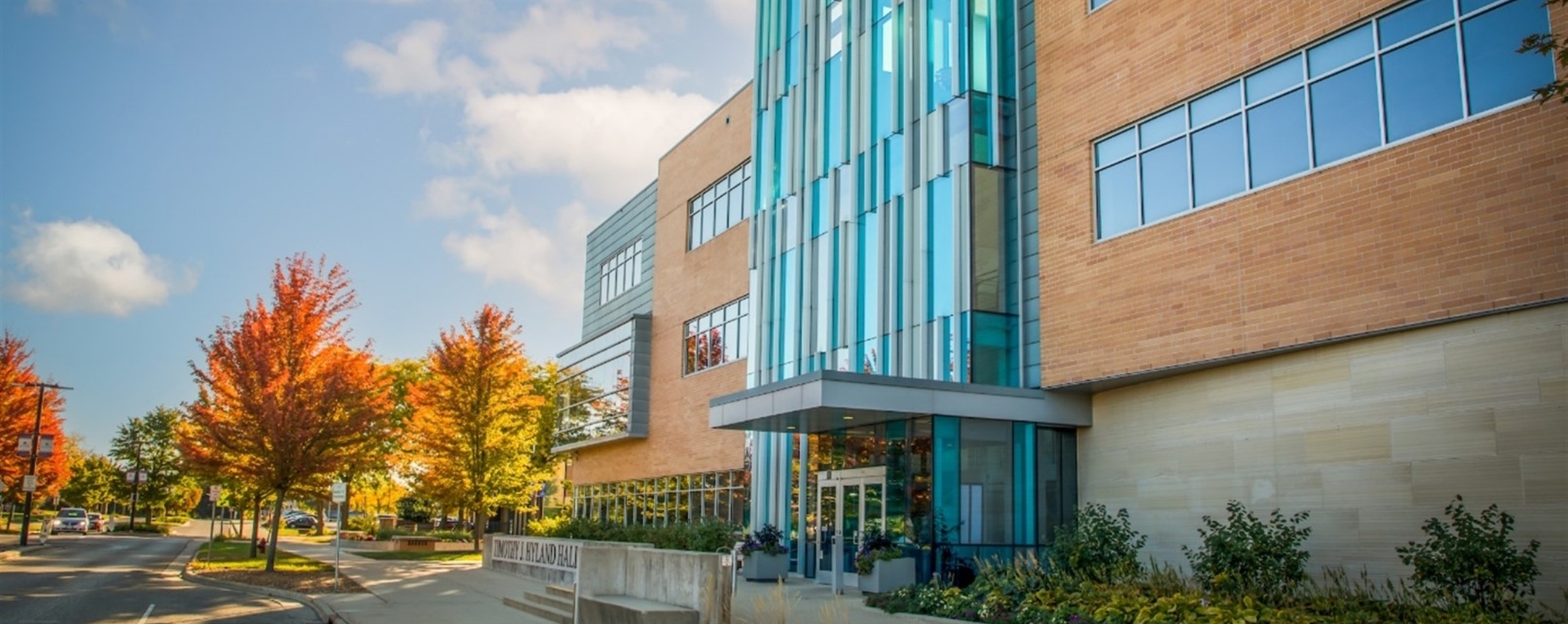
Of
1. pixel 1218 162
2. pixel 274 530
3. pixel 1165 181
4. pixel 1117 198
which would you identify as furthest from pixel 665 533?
pixel 1218 162

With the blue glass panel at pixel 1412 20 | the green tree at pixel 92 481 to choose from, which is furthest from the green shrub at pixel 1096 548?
the green tree at pixel 92 481

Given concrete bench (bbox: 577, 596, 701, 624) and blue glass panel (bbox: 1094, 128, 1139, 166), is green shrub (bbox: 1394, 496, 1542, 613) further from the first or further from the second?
concrete bench (bbox: 577, 596, 701, 624)

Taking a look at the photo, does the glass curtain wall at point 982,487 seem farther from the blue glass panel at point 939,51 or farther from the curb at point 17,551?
the curb at point 17,551

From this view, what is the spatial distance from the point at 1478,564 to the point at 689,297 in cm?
2696

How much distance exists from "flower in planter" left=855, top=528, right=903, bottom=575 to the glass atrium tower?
20.4 inches

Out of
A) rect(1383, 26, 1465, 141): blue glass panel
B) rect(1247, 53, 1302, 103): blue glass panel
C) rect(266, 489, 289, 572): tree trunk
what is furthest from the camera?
rect(266, 489, 289, 572): tree trunk

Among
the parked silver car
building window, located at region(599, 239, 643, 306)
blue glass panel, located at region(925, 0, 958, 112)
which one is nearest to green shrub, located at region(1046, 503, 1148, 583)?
blue glass panel, located at region(925, 0, 958, 112)

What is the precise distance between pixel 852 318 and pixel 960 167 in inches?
184

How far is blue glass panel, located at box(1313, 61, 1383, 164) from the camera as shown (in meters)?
15.8

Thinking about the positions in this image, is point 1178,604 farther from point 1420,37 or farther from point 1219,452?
point 1420,37

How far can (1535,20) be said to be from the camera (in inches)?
551

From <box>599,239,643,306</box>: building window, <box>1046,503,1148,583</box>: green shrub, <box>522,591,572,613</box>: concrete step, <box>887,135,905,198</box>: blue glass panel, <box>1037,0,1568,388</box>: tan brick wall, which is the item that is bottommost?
<box>522,591,572,613</box>: concrete step

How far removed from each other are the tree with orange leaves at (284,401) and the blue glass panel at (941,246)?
15861 millimetres

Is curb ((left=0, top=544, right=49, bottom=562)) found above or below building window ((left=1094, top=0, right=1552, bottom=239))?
below
